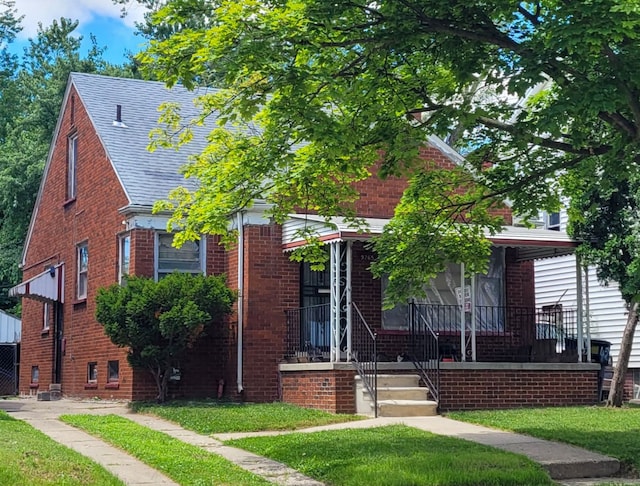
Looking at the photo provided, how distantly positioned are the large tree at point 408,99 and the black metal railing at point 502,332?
4658 millimetres

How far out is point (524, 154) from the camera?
12.5 metres

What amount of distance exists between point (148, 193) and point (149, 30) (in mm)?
25779

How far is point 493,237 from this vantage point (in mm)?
17297

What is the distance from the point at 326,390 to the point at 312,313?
2.47 metres

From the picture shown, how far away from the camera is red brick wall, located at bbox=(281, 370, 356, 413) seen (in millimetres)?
15938

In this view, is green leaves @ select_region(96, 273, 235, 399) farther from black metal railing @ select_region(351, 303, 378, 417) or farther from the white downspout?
black metal railing @ select_region(351, 303, 378, 417)

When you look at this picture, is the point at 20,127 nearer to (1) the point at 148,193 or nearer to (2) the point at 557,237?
(1) the point at 148,193

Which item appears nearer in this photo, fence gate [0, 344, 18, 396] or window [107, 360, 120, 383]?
window [107, 360, 120, 383]

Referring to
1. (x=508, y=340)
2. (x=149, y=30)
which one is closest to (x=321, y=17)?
(x=508, y=340)

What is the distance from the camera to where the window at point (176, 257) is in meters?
19.0

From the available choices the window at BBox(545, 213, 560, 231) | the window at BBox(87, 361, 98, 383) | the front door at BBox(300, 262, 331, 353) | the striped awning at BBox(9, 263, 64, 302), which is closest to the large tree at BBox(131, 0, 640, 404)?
the front door at BBox(300, 262, 331, 353)

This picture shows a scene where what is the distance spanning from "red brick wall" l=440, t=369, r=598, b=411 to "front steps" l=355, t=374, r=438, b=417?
1.62ft

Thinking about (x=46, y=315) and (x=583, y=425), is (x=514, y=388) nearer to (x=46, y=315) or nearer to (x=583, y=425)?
(x=583, y=425)

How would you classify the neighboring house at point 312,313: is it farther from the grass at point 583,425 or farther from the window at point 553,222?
the window at point 553,222
